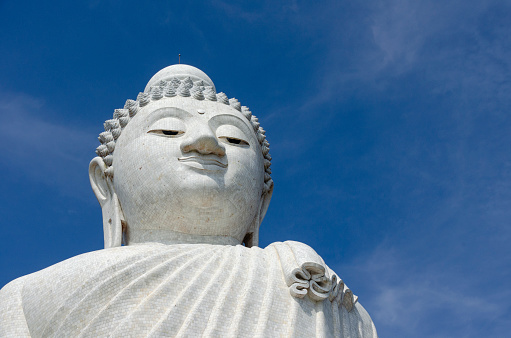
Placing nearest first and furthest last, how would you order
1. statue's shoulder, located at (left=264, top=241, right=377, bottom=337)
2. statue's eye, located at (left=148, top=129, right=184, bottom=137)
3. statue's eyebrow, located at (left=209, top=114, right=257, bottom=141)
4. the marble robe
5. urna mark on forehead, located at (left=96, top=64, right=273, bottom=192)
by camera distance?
the marble robe
statue's shoulder, located at (left=264, top=241, right=377, bottom=337)
statue's eye, located at (left=148, top=129, right=184, bottom=137)
statue's eyebrow, located at (left=209, top=114, right=257, bottom=141)
urna mark on forehead, located at (left=96, top=64, right=273, bottom=192)

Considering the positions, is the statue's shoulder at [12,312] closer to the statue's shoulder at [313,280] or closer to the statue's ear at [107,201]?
the statue's ear at [107,201]

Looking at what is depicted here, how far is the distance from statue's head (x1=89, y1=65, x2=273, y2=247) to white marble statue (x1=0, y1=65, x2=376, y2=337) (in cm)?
1

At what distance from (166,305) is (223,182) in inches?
77.2

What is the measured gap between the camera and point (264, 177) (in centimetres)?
974

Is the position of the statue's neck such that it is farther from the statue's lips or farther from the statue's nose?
the statue's nose

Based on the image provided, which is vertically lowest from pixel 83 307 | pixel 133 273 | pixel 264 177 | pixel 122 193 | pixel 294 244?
pixel 83 307

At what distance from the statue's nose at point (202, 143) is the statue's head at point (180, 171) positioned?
0.4 inches

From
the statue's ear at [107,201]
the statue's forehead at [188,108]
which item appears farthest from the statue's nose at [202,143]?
the statue's ear at [107,201]

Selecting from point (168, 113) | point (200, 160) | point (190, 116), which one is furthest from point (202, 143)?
point (168, 113)

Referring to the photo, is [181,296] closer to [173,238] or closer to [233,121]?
[173,238]

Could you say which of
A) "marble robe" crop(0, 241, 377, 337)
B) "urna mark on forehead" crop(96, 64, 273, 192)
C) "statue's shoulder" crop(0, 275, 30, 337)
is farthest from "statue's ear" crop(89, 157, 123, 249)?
"statue's shoulder" crop(0, 275, 30, 337)

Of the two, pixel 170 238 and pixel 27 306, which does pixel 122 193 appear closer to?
pixel 170 238

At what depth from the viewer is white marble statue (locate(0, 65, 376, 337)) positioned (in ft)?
22.7

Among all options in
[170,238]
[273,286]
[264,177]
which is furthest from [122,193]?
[273,286]
